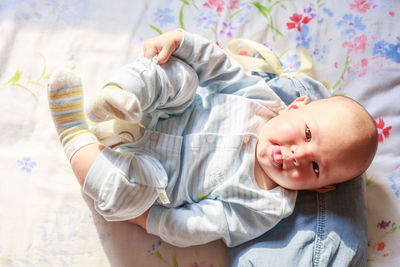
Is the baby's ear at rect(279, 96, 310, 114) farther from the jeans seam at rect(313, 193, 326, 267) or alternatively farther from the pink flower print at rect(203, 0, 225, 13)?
the pink flower print at rect(203, 0, 225, 13)

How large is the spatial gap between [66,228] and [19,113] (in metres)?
0.36

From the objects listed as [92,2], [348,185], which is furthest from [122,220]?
[92,2]

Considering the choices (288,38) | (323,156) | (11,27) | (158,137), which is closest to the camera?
(323,156)

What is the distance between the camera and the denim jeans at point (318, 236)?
0.95m

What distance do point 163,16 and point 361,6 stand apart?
0.70m

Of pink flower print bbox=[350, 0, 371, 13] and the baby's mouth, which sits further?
pink flower print bbox=[350, 0, 371, 13]

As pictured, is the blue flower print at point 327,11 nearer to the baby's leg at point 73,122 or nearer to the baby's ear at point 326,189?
the baby's ear at point 326,189

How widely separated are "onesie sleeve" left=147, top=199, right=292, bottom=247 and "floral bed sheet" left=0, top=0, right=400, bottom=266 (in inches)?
3.0

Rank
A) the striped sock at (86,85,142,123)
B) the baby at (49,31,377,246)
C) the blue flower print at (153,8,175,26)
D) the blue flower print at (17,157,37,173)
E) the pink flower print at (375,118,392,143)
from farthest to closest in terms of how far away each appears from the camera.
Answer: the blue flower print at (153,8,175,26) → the pink flower print at (375,118,392,143) → the blue flower print at (17,157,37,173) → the baby at (49,31,377,246) → the striped sock at (86,85,142,123)

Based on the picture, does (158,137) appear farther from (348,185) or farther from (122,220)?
(348,185)

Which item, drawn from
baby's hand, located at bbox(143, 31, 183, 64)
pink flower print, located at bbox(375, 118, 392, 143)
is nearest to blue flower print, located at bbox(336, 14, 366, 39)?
pink flower print, located at bbox(375, 118, 392, 143)

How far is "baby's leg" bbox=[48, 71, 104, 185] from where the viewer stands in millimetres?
886

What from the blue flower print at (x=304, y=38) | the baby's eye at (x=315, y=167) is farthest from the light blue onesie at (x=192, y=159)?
the blue flower print at (x=304, y=38)

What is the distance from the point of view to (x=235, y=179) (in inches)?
38.3
